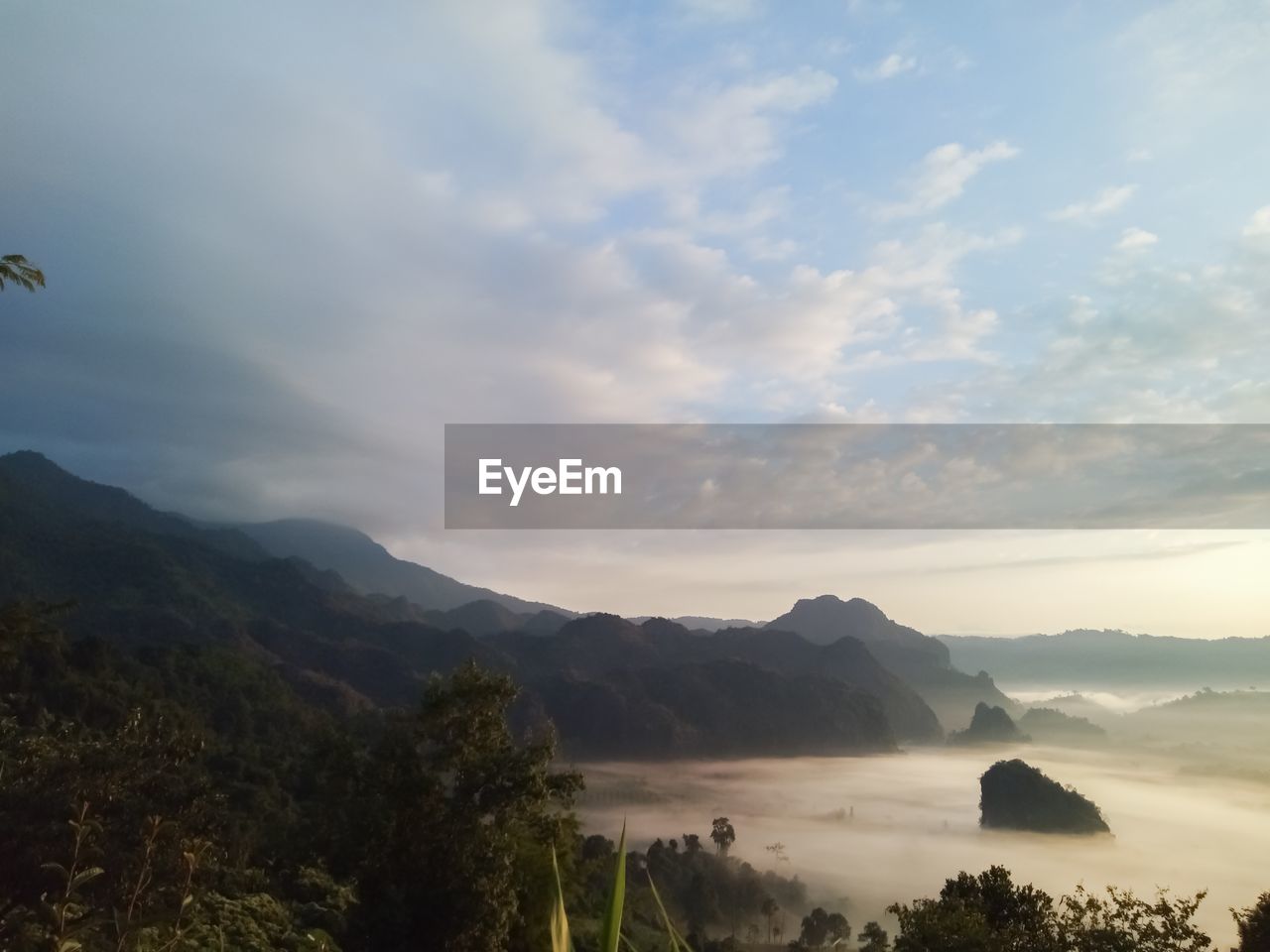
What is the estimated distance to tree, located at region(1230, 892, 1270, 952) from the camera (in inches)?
738

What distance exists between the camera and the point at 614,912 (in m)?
1.37

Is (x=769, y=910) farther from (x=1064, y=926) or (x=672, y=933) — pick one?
(x=672, y=933)

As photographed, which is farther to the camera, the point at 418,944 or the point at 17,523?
the point at 17,523

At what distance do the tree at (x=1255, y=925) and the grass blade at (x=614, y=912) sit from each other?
24.5 m

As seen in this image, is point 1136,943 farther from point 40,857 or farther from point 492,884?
point 40,857

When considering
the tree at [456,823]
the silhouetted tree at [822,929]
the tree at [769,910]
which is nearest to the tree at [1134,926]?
the tree at [456,823]

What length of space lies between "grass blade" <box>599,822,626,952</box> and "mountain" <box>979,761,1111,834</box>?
173m

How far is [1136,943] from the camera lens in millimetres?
16875

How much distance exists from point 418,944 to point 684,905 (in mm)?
79093

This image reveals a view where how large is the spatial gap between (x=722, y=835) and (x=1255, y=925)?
121m

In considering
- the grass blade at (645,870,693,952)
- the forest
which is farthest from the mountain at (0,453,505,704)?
the grass blade at (645,870,693,952)

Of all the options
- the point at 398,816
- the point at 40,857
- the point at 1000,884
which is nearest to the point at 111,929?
the point at 40,857

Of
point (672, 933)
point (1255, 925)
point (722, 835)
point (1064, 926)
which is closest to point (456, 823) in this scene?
point (1064, 926)

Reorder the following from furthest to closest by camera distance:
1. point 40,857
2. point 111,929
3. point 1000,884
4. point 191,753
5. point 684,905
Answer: point 684,905, point 1000,884, point 191,753, point 40,857, point 111,929
